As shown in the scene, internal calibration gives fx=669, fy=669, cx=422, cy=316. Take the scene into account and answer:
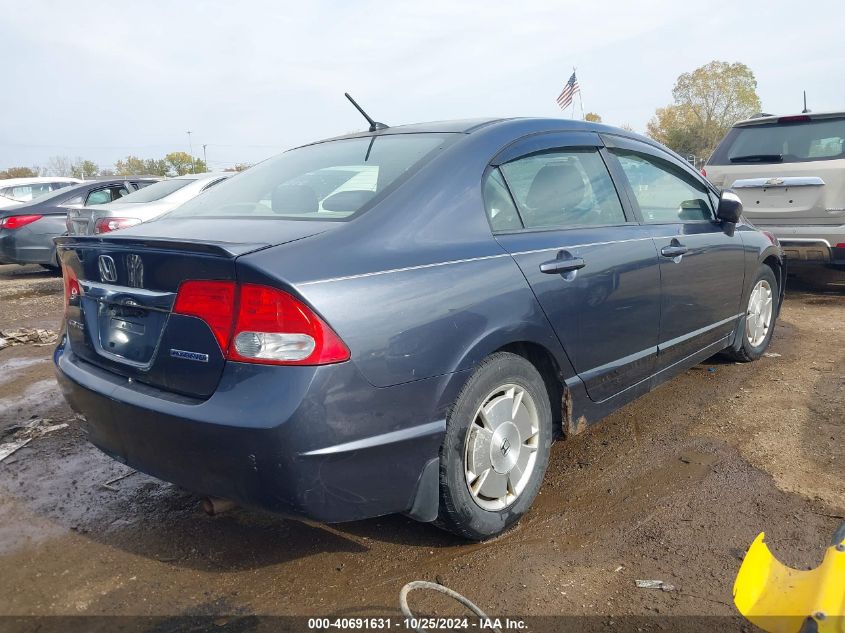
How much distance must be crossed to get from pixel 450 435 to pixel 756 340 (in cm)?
340

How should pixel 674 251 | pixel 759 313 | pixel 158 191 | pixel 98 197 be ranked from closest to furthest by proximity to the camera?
pixel 674 251 < pixel 759 313 < pixel 158 191 < pixel 98 197

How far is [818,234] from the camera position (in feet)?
20.9

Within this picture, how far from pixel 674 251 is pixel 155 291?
8.38 feet

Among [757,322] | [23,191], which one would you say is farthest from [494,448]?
[23,191]

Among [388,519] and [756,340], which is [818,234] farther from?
[388,519]

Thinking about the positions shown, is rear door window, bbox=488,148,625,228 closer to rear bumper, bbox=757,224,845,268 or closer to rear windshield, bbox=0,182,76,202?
rear bumper, bbox=757,224,845,268

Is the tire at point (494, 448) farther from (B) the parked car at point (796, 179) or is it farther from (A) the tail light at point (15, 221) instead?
(A) the tail light at point (15, 221)

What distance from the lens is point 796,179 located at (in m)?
6.49

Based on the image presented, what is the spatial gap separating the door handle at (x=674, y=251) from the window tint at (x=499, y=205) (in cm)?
105

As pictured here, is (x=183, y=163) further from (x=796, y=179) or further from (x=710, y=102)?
(x=796, y=179)

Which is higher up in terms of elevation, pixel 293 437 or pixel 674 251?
pixel 674 251

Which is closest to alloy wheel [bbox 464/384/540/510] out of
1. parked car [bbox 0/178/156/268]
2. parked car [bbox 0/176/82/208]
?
parked car [bbox 0/178/156/268]

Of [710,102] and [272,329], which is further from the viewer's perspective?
[710,102]

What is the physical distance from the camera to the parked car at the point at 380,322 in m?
2.02
